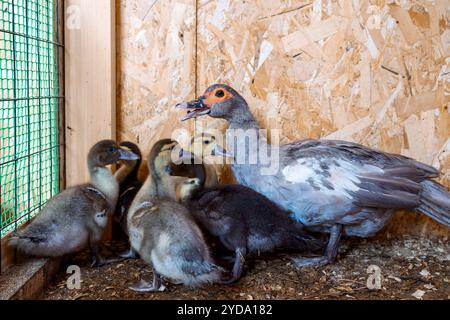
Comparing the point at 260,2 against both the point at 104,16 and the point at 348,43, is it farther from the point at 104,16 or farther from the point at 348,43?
the point at 104,16

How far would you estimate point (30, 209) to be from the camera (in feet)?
10.9

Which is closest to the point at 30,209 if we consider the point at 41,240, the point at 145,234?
the point at 41,240

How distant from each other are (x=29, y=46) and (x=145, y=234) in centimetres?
157

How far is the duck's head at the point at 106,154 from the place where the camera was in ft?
11.4

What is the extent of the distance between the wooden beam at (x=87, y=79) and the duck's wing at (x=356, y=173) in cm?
148

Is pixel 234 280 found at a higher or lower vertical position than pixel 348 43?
lower

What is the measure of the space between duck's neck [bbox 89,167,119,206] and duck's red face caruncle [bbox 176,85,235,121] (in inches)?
28.4

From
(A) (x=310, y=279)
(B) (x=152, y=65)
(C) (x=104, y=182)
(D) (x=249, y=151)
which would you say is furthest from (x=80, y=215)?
(A) (x=310, y=279)

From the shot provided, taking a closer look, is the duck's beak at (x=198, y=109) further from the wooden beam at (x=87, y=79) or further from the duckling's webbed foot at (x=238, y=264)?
the duckling's webbed foot at (x=238, y=264)

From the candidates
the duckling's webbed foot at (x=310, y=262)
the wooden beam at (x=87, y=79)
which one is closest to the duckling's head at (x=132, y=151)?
the wooden beam at (x=87, y=79)

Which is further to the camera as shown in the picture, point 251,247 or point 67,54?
point 67,54

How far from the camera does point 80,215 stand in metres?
3.15

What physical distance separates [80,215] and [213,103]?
131 centimetres
